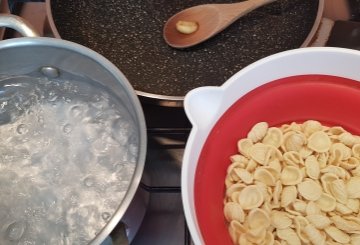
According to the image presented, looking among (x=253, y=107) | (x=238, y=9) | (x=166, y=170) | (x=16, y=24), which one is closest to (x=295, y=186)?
(x=253, y=107)

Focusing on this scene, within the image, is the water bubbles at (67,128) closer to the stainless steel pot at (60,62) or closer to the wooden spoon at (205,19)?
the stainless steel pot at (60,62)

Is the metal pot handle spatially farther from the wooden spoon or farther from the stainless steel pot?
the wooden spoon

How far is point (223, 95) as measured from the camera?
552 millimetres

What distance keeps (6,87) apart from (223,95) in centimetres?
37

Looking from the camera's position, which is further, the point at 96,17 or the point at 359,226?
the point at 96,17

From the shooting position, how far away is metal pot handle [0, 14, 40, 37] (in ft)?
1.94

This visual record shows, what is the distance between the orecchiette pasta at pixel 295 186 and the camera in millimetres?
534

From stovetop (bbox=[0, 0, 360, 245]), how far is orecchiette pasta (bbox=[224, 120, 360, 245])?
129 millimetres

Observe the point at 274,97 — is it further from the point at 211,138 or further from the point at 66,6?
the point at 66,6

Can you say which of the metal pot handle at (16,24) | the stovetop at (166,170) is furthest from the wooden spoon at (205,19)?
the metal pot handle at (16,24)

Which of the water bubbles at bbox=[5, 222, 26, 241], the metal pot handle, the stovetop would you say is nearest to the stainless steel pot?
the metal pot handle

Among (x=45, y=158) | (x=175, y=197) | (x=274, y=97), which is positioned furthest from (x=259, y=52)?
(x=45, y=158)

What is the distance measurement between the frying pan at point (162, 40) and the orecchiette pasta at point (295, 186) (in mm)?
171

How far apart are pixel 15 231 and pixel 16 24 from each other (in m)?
0.28
